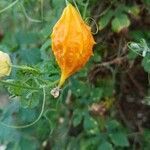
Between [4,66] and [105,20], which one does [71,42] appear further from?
[105,20]

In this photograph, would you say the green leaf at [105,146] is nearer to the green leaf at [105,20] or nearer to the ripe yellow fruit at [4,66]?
the green leaf at [105,20]

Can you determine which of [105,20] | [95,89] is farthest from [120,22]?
[95,89]

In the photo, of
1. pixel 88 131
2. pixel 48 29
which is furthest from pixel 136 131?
pixel 48 29

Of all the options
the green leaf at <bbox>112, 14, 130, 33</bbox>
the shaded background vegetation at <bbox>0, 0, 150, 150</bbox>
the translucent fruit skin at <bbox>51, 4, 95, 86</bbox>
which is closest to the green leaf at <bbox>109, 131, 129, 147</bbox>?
A: the shaded background vegetation at <bbox>0, 0, 150, 150</bbox>

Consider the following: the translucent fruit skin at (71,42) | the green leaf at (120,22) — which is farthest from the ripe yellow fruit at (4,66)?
the green leaf at (120,22)

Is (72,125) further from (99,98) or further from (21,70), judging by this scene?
(21,70)

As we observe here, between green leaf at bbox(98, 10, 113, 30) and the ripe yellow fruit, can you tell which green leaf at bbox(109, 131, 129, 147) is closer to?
green leaf at bbox(98, 10, 113, 30)
